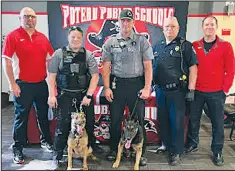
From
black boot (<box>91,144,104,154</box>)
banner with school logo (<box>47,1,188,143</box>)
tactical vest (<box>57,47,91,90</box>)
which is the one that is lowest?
black boot (<box>91,144,104,154</box>)

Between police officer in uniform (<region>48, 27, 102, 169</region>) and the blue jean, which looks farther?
the blue jean

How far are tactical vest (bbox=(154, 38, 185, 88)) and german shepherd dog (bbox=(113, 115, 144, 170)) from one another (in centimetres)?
49

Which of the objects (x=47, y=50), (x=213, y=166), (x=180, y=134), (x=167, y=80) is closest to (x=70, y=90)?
(x=47, y=50)

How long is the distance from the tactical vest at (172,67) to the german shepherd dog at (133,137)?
49 cm

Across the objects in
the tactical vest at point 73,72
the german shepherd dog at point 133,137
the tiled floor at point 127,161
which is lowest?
the tiled floor at point 127,161

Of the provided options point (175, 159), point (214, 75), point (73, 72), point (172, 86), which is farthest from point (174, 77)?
point (73, 72)

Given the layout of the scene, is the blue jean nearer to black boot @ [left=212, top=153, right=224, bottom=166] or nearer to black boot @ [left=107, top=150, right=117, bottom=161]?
black boot @ [left=212, top=153, right=224, bottom=166]

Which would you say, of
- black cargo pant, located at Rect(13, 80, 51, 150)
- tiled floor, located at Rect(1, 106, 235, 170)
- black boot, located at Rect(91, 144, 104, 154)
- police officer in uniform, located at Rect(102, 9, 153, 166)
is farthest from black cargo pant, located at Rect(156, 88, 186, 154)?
black cargo pant, located at Rect(13, 80, 51, 150)

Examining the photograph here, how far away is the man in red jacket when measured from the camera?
102 inches

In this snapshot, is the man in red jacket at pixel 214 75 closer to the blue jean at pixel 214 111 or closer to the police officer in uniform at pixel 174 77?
the blue jean at pixel 214 111

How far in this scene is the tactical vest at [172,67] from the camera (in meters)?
2.60

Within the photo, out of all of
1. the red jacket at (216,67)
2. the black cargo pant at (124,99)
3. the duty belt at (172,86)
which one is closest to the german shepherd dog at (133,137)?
the black cargo pant at (124,99)

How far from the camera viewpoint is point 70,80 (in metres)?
2.52

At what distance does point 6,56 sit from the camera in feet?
8.32
